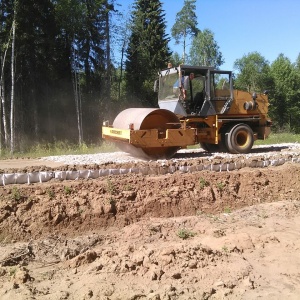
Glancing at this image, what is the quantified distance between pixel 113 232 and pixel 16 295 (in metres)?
2.58

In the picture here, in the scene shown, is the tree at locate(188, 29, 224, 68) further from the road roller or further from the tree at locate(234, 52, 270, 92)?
the road roller

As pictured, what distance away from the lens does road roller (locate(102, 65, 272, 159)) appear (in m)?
10.6

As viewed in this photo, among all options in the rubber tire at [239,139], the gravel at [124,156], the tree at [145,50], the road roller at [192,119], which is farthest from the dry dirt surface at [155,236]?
the tree at [145,50]

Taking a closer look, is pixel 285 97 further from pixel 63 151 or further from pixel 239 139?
pixel 63 151

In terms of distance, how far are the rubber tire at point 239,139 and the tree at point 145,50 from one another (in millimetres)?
16662

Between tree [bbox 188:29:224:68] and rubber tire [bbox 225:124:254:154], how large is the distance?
3422 centimetres

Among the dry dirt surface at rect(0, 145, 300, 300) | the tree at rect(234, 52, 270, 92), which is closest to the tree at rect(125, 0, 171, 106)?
the tree at rect(234, 52, 270, 92)

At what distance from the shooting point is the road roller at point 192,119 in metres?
10.6

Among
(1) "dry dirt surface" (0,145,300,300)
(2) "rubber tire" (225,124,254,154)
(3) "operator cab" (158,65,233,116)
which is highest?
(3) "operator cab" (158,65,233,116)

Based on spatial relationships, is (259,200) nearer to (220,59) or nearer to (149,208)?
(149,208)

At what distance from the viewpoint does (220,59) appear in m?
47.3

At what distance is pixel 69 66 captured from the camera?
2598 cm

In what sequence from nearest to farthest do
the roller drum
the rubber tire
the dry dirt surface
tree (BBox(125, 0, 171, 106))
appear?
the dry dirt surface
the roller drum
the rubber tire
tree (BBox(125, 0, 171, 106))

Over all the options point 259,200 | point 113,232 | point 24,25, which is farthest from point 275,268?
point 24,25
